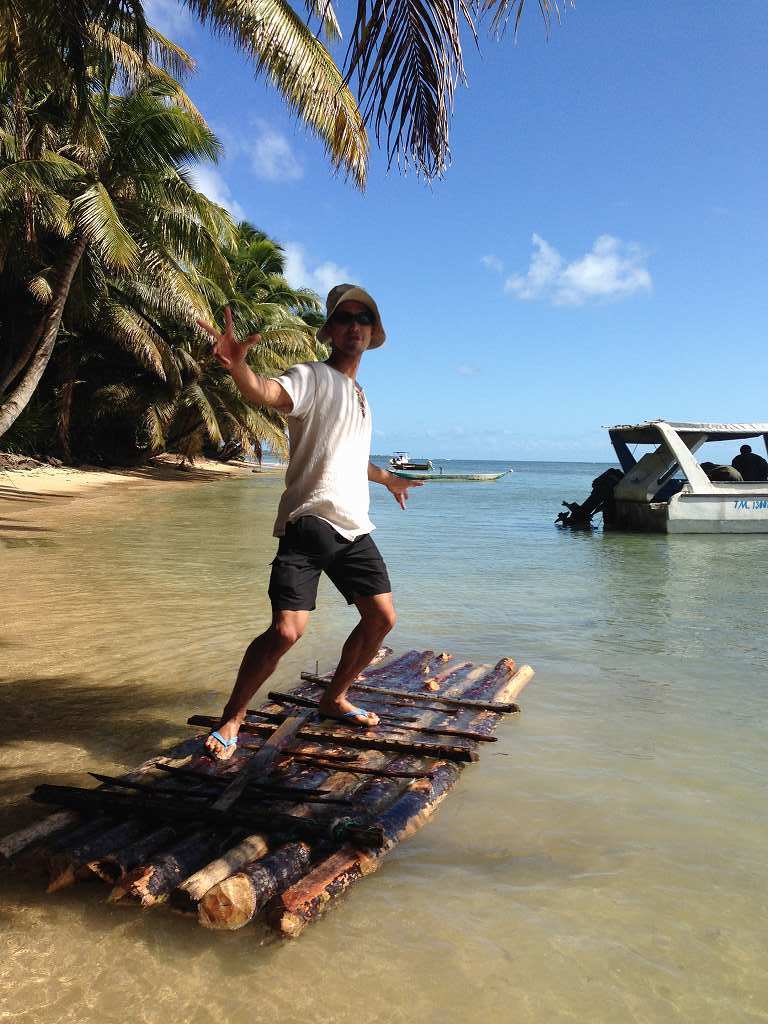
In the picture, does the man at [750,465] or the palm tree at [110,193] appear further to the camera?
the man at [750,465]

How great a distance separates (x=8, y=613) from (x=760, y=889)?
20.0 ft

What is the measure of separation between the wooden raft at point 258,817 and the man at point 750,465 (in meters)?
15.4

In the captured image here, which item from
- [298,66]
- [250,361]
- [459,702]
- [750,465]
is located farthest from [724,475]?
[250,361]

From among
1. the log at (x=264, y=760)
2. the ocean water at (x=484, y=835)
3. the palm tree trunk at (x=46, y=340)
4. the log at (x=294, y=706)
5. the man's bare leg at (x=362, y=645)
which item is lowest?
the ocean water at (x=484, y=835)

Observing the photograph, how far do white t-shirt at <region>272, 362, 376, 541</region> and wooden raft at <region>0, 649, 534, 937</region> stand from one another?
1000mm

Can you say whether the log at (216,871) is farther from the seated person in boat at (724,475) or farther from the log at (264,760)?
the seated person in boat at (724,475)

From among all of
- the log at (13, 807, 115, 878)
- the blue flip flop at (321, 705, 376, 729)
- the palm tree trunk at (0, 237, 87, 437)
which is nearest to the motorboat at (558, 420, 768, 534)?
the palm tree trunk at (0, 237, 87, 437)

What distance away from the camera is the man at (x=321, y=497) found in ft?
10.3

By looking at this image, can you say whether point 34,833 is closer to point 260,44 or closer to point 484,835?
point 484,835

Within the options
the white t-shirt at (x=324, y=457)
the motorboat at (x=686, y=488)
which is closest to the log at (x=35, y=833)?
the white t-shirt at (x=324, y=457)

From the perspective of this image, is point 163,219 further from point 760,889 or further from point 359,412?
point 760,889

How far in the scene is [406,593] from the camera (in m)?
8.96

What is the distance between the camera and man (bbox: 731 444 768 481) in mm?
17125

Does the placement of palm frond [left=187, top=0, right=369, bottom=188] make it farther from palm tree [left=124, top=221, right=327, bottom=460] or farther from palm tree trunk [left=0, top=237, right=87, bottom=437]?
palm tree [left=124, top=221, right=327, bottom=460]
